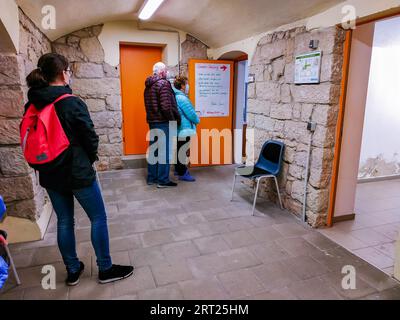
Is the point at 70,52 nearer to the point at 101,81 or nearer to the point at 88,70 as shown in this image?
the point at 88,70

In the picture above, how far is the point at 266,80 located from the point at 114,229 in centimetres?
230

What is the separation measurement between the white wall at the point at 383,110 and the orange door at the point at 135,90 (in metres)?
3.15

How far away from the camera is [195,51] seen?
4.79 meters

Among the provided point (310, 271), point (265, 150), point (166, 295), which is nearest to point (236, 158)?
point (265, 150)

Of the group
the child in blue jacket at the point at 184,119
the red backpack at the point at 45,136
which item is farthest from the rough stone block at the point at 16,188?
the child in blue jacket at the point at 184,119

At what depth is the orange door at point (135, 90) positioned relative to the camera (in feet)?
15.2

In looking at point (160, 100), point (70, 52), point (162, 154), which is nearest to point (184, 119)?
point (160, 100)

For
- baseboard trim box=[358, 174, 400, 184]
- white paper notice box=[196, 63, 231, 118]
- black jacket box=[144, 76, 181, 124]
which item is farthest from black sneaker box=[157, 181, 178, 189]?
baseboard trim box=[358, 174, 400, 184]

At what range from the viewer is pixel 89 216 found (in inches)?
73.7

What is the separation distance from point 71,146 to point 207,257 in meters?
1.32

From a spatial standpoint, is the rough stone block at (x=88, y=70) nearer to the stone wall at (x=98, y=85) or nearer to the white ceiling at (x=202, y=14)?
the stone wall at (x=98, y=85)

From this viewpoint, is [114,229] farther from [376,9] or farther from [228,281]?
[376,9]

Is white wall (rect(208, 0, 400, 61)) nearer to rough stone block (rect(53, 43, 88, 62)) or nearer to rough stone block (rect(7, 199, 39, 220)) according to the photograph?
rough stone block (rect(53, 43, 88, 62))

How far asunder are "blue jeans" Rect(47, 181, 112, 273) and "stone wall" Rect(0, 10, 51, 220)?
83cm
